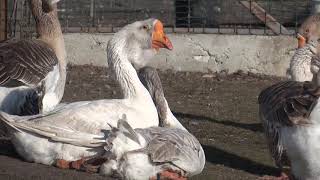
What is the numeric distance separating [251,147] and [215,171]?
136 centimetres

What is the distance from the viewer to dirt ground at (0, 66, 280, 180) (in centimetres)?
681

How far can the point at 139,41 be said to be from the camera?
24.0 feet

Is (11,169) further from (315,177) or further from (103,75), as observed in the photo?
(103,75)

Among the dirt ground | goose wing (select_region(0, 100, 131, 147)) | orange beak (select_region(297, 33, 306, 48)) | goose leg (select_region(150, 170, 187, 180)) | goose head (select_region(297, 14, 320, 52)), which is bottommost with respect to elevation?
→ the dirt ground

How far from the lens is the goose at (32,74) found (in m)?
7.58

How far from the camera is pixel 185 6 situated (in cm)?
1530

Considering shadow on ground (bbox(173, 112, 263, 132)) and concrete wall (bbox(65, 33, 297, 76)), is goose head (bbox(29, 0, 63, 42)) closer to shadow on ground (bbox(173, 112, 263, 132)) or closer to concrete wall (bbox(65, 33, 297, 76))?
shadow on ground (bbox(173, 112, 263, 132))

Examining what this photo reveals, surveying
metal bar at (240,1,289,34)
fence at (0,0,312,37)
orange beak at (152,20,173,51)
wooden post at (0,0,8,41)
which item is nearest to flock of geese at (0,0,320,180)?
orange beak at (152,20,173,51)

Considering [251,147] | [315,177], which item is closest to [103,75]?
[251,147]

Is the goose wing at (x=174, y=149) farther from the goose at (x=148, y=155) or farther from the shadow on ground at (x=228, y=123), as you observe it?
the shadow on ground at (x=228, y=123)

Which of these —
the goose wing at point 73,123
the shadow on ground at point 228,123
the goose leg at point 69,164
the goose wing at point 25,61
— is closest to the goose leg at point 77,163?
the goose leg at point 69,164

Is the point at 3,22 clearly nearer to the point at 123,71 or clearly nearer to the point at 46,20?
the point at 46,20

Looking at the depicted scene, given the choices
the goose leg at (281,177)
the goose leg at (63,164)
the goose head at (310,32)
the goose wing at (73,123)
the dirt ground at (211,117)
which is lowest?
the dirt ground at (211,117)

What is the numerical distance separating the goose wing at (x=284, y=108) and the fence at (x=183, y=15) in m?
7.14
